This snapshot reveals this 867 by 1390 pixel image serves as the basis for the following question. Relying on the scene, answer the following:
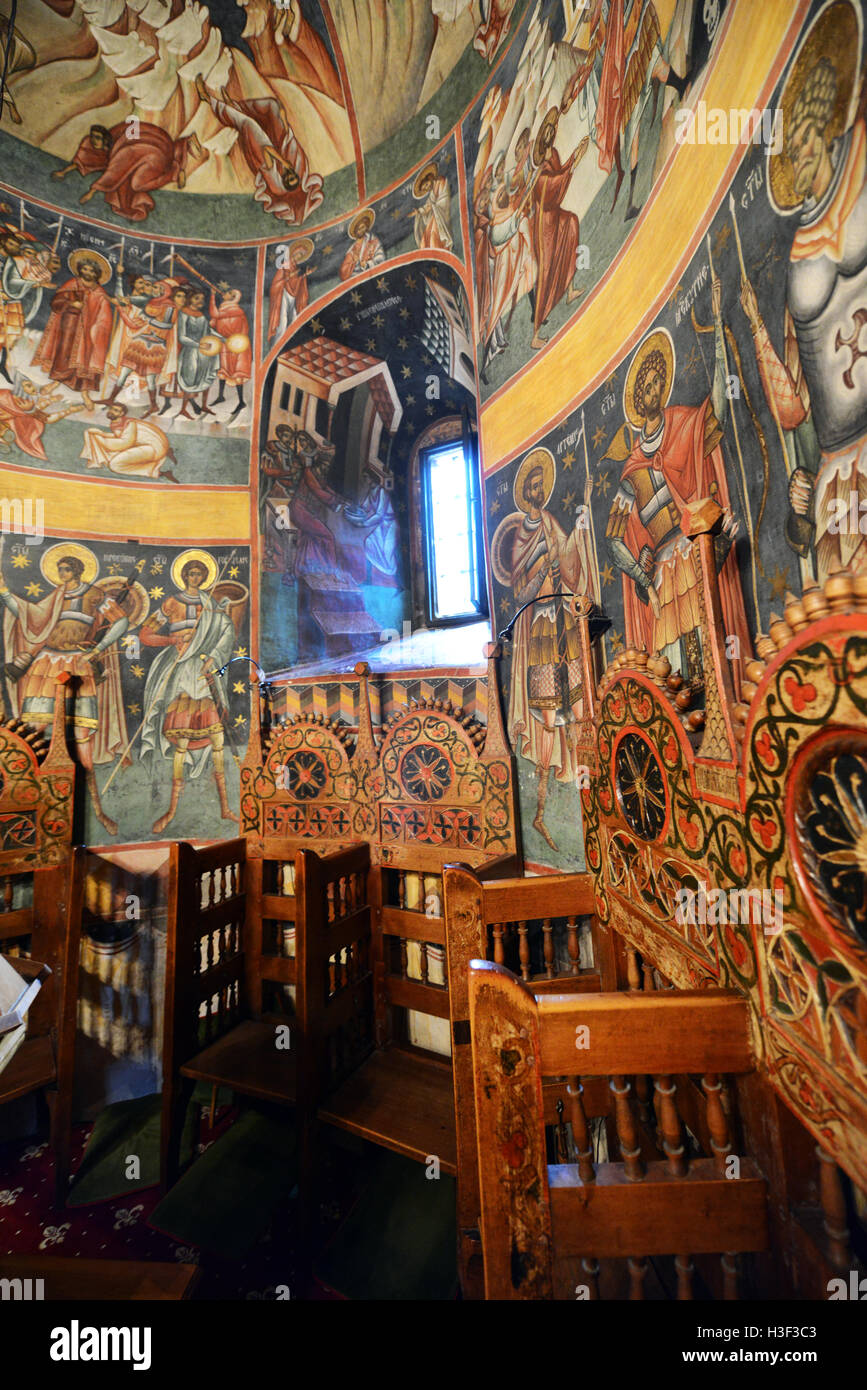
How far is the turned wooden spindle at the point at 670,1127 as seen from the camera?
1246mm

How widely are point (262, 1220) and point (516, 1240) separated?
266 cm

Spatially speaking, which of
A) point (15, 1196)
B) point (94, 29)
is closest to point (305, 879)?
point (15, 1196)

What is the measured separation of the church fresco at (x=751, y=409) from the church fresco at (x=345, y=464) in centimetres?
312

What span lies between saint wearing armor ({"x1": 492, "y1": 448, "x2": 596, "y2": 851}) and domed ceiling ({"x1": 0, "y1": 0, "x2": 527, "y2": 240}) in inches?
139

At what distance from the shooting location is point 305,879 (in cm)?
298

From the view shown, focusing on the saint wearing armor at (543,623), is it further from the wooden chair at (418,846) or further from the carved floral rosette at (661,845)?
the carved floral rosette at (661,845)

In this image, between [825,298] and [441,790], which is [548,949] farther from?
[825,298]

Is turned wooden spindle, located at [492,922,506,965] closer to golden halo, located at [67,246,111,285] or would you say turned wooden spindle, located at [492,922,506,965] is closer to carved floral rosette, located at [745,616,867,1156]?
carved floral rosette, located at [745,616,867,1156]
